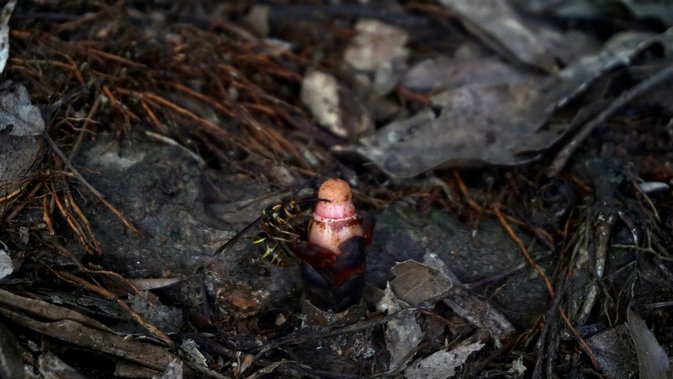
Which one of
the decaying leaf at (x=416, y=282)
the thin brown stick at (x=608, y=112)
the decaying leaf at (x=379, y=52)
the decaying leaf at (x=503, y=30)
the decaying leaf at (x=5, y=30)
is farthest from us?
the decaying leaf at (x=379, y=52)

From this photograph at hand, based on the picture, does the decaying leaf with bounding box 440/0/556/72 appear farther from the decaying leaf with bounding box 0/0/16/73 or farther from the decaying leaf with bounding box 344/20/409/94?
the decaying leaf with bounding box 0/0/16/73

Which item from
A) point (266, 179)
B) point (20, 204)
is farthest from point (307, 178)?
point (20, 204)

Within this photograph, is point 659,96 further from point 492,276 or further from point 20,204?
point 20,204

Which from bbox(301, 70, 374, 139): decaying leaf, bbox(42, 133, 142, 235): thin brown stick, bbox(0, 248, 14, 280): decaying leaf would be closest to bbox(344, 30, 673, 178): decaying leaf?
bbox(301, 70, 374, 139): decaying leaf

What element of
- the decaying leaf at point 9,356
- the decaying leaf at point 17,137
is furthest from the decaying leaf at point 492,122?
the decaying leaf at point 9,356

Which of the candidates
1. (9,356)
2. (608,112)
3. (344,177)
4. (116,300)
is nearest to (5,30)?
(116,300)

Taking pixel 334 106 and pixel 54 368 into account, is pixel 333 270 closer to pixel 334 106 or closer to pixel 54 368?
pixel 54 368

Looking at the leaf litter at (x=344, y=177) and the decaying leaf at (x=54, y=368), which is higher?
Result: the leaf litter at (x=344, y=177)

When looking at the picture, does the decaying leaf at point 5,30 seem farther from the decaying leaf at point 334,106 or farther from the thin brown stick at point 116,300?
the decaying leaf at point 334,106
